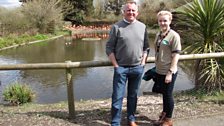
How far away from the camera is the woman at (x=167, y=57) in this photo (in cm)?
507

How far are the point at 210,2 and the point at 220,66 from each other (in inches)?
54.3

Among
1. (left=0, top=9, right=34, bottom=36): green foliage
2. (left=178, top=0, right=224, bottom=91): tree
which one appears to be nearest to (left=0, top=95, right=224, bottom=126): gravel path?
(left=178, top=0, right=224, bottom=91): tree

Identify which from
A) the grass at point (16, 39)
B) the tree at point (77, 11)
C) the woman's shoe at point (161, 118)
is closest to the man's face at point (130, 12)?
the woman's shoe at point (161, 118)

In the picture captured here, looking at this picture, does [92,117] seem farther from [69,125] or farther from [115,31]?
[115,31]

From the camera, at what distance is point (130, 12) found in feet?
16.4

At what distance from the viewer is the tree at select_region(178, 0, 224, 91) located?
7504 millimetres

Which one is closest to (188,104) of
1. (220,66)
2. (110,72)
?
(220,66)

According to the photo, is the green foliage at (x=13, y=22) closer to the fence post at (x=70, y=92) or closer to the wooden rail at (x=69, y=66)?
the wooden rail at (x=69, y=66)

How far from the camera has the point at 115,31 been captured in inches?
200

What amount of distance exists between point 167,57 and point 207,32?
280 centimetres

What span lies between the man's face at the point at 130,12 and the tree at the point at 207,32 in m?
2.84

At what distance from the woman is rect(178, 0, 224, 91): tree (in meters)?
2.47

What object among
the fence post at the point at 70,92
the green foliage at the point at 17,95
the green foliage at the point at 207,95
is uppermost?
the fence post at the point at 70,92

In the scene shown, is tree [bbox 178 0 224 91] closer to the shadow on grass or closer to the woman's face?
the shadow on grass
